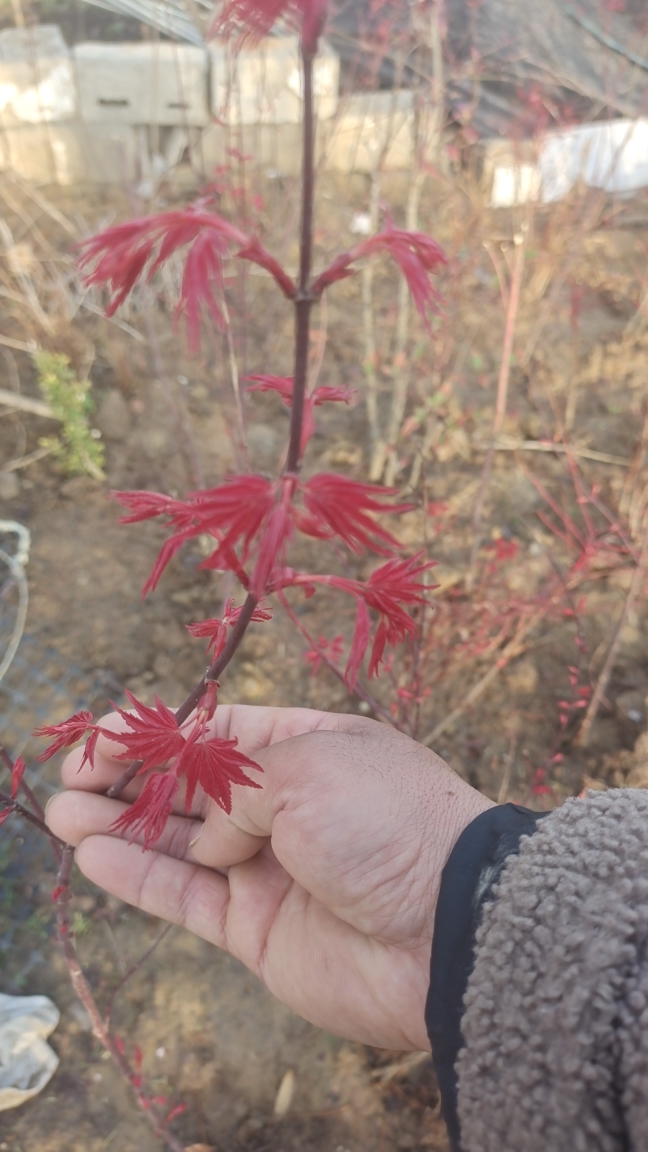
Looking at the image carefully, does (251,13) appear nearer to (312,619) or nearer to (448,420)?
(312,619)

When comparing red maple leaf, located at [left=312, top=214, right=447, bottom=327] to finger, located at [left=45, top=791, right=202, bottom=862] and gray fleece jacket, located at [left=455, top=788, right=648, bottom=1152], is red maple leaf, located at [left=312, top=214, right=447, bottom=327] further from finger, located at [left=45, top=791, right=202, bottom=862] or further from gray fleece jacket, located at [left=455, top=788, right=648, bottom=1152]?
finger, located at [left=45, top=791, right=202, bottom=862]

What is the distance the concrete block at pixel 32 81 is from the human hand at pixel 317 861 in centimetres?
402

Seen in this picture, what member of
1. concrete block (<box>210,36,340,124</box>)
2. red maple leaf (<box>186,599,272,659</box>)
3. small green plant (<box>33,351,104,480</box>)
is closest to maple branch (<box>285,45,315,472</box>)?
red maple leaf (<box>186,599,272,659</box>)

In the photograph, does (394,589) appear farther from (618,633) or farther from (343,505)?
(618,633)

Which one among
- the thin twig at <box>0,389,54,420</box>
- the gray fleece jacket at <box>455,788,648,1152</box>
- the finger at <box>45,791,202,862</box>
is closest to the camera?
the gray fleece jacket at <box>455,788,648,1152</box>

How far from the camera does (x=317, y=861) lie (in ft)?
3.76

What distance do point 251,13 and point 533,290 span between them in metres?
3.48

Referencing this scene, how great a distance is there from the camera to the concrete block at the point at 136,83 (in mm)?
3986

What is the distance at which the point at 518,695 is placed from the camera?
2.58 m

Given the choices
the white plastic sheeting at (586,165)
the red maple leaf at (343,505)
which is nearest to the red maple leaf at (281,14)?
the red maple leaf at (343,505)

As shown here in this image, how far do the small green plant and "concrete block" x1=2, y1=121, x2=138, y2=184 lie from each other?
6.33ft

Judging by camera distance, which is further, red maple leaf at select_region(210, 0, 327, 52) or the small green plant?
the small green plant

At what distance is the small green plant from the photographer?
2.81 metres

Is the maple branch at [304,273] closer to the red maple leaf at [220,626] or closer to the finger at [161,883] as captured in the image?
A: the red maple leaf at [220,626]
